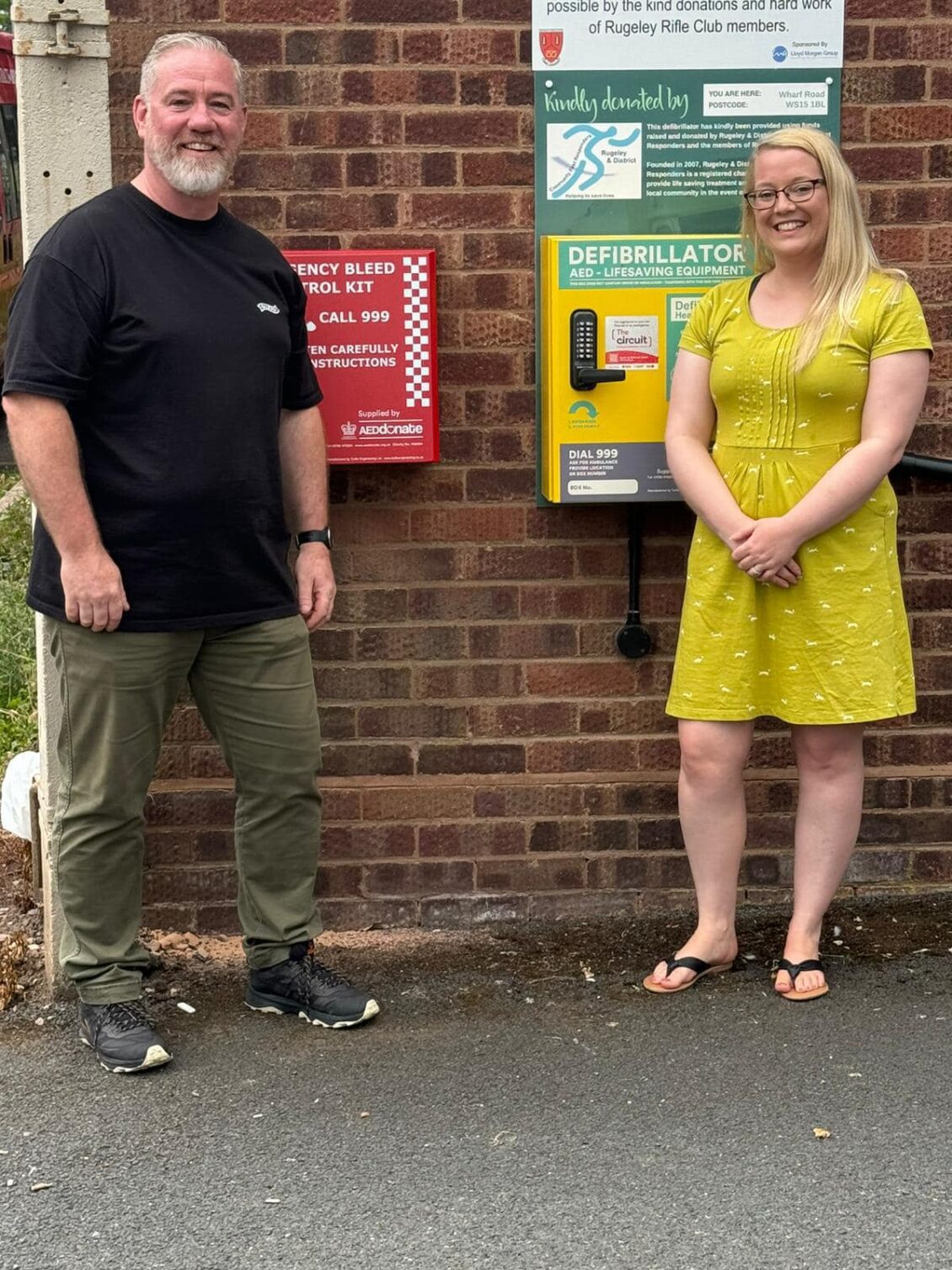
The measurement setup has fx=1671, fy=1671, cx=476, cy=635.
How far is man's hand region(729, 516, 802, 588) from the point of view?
3873 mm

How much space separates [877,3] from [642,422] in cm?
126

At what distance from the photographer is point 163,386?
3.62 metres

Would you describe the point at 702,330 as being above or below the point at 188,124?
below

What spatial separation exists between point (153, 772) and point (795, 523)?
1599 millimetres

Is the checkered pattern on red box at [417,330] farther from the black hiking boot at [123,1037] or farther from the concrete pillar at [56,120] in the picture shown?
the black hiking boot at [123,1037]

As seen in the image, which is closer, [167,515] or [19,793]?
[167,515]

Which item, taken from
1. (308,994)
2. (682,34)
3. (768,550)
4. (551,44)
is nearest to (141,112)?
(551,44)

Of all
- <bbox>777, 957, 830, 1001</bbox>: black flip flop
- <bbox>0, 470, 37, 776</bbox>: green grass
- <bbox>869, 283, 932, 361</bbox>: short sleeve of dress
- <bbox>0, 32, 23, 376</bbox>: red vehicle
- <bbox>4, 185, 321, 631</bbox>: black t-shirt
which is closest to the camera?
<bbox>4, 185, 321, 631</bbox>: black t-shirt

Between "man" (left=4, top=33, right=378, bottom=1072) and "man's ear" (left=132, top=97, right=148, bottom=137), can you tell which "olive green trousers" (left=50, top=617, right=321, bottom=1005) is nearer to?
"man" (left=4, top=33, right=378, bottom=1072)

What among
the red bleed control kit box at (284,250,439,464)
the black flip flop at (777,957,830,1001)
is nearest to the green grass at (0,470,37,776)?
the red bleed control kit box at (284,250,439,464)

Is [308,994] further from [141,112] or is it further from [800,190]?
[800,190]

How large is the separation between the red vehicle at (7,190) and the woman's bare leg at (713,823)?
13077mm

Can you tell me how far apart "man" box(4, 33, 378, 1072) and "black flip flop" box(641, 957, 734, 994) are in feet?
2.33

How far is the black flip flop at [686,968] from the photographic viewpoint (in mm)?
4148
